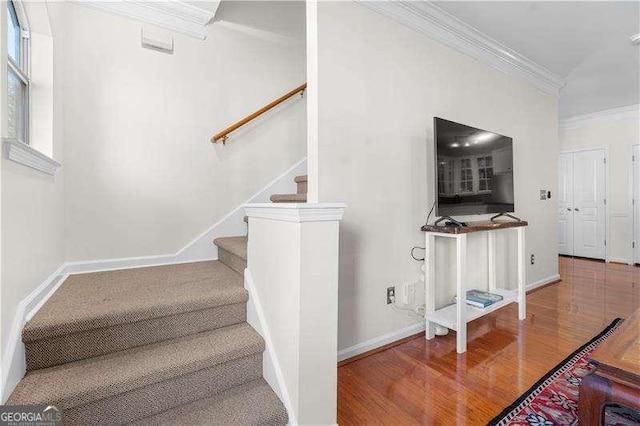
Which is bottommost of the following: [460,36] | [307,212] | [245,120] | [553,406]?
[553,406]

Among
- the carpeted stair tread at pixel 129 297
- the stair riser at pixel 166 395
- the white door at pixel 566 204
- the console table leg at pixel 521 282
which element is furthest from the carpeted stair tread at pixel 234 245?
the white door at pixel 566 204

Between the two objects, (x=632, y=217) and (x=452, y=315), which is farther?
(x=632, y=217)

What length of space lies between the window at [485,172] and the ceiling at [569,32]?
1.10m

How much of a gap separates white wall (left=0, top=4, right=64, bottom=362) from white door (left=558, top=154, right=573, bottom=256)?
7.00 m

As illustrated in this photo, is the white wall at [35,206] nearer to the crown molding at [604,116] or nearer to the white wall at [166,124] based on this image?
the white wall at [166,124]

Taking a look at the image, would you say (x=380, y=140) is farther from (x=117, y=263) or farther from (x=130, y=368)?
(x=117, y=263)

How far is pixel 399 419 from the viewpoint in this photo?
4.42 ft

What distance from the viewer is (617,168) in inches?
187

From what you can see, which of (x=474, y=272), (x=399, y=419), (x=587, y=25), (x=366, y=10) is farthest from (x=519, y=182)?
(x=399, y=419)

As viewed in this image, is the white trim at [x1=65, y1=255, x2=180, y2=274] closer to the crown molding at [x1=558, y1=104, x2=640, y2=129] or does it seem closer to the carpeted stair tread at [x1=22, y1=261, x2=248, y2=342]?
the carpeted stair tread at [x1=22, y1=261, x2=248, y2=342]

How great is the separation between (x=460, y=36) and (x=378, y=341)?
97.5 inches

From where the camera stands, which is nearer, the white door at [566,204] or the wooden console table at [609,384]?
the wooden console table at [609,384]

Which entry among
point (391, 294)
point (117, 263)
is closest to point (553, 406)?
point (391, 294)

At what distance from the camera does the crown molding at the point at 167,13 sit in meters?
2.11
